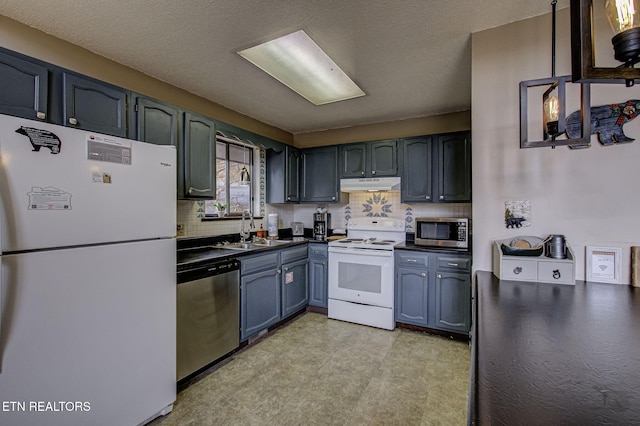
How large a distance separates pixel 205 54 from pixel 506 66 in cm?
203

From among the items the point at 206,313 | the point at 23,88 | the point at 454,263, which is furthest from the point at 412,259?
the point at 23,88

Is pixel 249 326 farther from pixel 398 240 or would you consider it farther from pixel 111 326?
pixel 398 240

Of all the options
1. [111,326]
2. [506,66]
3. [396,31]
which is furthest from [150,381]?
[506,66]

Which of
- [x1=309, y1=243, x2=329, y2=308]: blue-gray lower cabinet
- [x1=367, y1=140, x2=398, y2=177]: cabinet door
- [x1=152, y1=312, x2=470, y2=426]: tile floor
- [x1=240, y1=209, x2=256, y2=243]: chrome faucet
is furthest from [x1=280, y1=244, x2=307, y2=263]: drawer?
[x1=367, y1=140, x2=398, y2=177]: cabinet door

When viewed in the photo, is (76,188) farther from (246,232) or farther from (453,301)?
(453,301)

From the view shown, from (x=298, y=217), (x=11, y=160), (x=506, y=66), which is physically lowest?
(x=298, y=217)

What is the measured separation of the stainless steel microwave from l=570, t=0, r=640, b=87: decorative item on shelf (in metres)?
2.45

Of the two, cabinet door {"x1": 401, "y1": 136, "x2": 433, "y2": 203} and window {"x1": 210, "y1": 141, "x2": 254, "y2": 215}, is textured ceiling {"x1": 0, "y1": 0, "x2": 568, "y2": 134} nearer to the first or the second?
cabinet door {"x1": 401, "y1": 136, "x2": 433, "y2": 203}

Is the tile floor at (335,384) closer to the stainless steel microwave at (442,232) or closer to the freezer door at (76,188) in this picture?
the stainless steel microwave at (442,232)

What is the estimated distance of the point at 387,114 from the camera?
356 cm

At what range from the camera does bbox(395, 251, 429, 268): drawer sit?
312cm

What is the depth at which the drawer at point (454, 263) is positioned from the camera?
115 inches

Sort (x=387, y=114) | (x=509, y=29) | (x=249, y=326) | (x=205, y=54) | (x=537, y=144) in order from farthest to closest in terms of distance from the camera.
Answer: (x=387, y=114) → (x=249, y=326) → (x=205, y=54) → (x=509, y=29) → (x=537, y=144)

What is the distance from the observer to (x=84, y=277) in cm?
149
